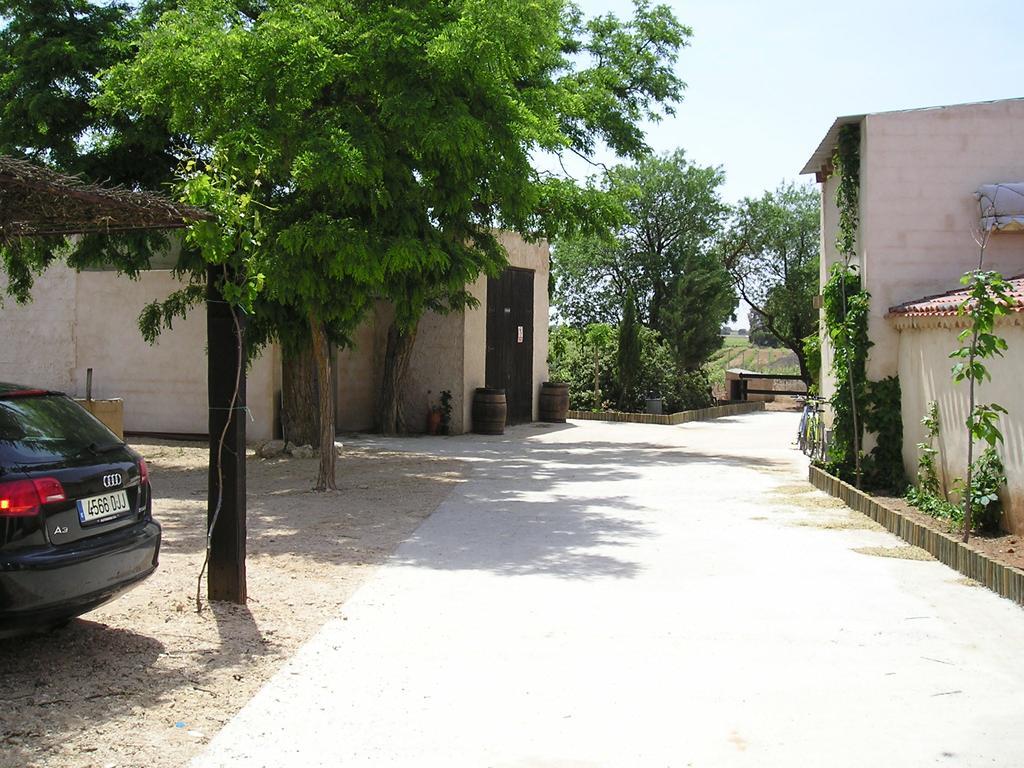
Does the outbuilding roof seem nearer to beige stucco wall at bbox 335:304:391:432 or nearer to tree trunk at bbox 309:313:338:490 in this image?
tree trunk at bbox 309:313:338:490

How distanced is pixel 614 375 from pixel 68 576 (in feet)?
73.5

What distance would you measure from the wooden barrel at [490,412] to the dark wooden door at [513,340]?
1.31 metres

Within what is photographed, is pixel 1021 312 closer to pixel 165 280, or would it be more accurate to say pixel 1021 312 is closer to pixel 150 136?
pixel 150 136

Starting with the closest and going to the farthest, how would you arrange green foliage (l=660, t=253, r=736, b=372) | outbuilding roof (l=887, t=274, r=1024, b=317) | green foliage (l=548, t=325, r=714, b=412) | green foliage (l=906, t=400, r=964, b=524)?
1. outbuilding roof (l=887, t=274, r=1024, b=317)
2. green foliage (l=906, t=400, r=964, b=524)
3. green foliage (l=548, t=325, r=714, b=412)
4. green foliage (l=660, t=253, r=736, b=372)

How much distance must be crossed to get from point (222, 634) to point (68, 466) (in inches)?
58.7

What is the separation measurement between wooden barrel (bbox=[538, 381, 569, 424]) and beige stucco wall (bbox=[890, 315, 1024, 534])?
12466 mm

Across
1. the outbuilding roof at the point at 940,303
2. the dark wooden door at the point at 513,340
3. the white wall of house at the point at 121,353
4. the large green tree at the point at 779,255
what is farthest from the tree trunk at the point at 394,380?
the large green tree at the point at 779,255

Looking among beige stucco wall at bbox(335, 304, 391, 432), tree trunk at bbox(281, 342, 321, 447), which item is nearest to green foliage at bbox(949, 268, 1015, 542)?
tree trunk at bbox(281, 342, 321, 447)

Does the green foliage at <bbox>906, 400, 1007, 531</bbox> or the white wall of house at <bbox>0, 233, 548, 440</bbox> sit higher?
the white wall of house at <bbox>0, 233, 548, 440</bbox>

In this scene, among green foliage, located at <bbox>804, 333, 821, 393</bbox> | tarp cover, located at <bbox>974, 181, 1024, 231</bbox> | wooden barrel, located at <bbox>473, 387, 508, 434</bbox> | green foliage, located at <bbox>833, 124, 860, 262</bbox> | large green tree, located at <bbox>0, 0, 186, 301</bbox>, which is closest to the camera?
tarp cover, located at <bbox>974, 181, 1024, 231</bbox>

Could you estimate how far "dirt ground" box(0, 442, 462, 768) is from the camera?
441 cm

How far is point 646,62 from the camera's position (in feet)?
68.4

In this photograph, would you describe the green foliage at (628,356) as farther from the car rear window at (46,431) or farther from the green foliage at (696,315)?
the car rear window at (46,431)

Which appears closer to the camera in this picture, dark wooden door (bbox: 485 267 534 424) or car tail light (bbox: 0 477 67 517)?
car tail light (bbox: 0 477 67 517)
